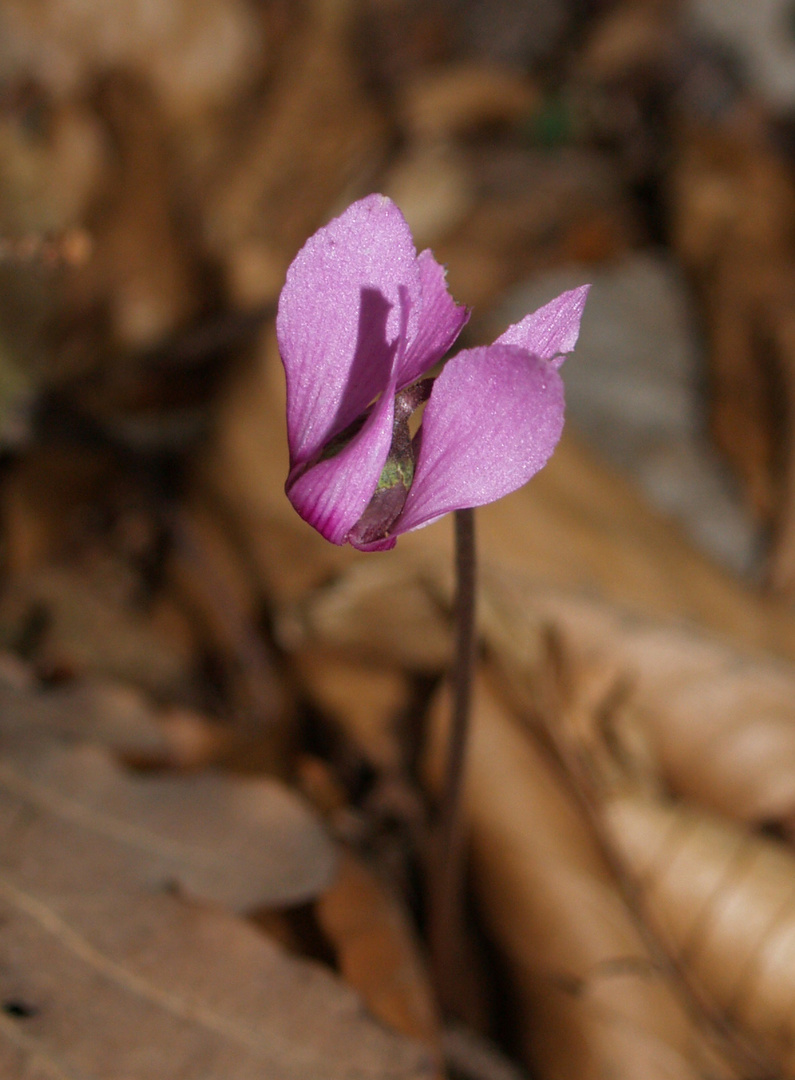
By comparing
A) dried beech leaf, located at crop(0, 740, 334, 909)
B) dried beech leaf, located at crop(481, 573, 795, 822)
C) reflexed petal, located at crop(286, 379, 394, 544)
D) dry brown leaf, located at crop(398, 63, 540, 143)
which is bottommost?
dried beech leaf, located at crop(0, 740, 334, 909)

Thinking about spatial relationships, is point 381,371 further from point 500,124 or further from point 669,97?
point 669,97

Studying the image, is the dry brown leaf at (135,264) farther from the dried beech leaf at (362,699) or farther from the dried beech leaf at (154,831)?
the dried beech leaf at (154,831)

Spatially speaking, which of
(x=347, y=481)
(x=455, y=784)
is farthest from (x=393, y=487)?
(x=455, y=784)

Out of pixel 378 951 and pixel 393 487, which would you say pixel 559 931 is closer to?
pixel 378 951

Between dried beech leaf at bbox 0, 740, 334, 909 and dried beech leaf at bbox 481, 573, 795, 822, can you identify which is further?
dried beech leaf at bbox 481, 573, 795, 822

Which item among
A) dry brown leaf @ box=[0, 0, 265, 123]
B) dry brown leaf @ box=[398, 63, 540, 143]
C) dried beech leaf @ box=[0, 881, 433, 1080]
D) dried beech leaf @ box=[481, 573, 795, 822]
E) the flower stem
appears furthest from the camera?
dry brown leaf @ box=[398, 63, 540, 143]

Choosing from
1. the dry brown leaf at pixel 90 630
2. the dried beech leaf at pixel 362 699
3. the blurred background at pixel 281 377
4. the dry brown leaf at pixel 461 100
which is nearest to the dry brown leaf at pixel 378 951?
the blurred background at pixel 281 377

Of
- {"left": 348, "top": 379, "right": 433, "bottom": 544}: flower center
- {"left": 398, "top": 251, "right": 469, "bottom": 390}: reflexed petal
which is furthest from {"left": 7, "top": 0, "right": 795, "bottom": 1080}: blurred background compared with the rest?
{"left": 398, "top": 251, "right": 469, "bottom": 390}: reflexed petal

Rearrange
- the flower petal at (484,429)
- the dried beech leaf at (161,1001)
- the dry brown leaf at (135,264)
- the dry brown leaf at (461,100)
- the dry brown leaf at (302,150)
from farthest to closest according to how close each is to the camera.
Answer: the dry brown leaf at (461,100)
the dry brown leaf at (302,150)
the dry brown leaf at (135,264)
the dried beech leaf at (161,1001)
the flower petal at (484,429)

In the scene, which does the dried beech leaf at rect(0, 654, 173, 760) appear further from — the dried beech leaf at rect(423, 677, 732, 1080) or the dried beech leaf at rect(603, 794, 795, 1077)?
the dried beech leaf at rect(603, 794, 795, 1077)
